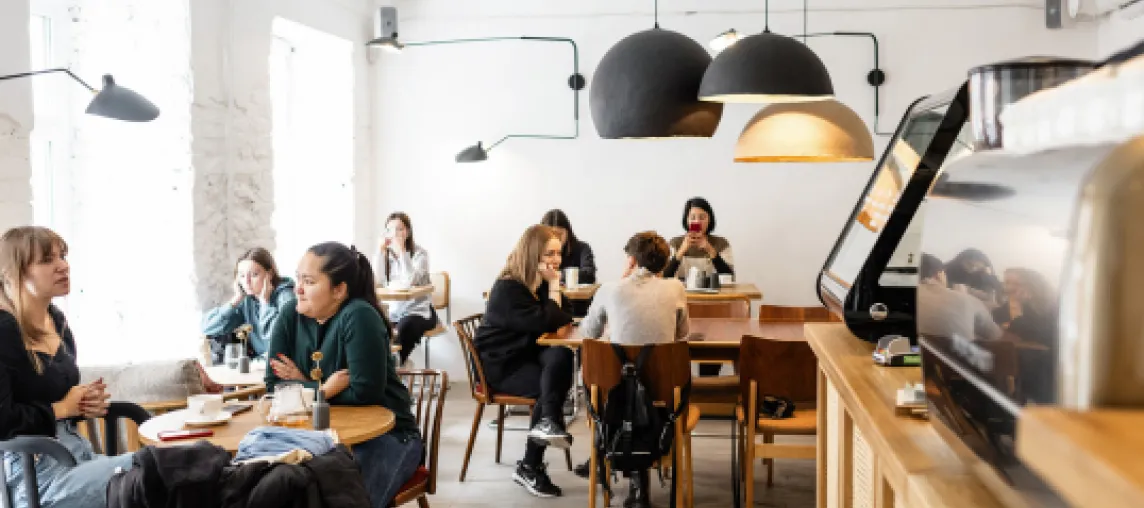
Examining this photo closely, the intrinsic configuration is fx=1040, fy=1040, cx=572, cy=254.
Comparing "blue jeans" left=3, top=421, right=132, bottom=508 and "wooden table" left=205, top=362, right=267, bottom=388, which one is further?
"wooden table" left=205, top=362, right=267, bottom=388

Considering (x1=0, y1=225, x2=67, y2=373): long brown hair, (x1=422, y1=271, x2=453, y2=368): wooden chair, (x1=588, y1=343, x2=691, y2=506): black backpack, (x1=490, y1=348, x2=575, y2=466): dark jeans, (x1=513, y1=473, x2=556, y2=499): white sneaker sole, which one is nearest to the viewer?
(x1=0, y1=225, x2=67, y2=373): long brown hair

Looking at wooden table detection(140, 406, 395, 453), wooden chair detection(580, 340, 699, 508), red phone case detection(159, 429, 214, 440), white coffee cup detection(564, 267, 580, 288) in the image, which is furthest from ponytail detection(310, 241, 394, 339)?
white coffee cup detection(564, 267, 580, 288)

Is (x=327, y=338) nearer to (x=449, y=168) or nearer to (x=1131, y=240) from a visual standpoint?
(x=1131, y=240)

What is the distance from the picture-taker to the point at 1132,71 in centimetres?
78

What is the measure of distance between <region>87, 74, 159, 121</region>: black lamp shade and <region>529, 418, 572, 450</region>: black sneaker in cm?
230

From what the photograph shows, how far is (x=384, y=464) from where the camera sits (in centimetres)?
369

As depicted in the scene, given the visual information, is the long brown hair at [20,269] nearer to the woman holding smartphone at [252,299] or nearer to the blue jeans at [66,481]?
the blue jeans at [66,481]

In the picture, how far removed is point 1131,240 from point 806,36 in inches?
305

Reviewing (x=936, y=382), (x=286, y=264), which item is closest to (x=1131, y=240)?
(x=936, y=382)

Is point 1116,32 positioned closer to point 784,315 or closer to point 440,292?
point 784,315

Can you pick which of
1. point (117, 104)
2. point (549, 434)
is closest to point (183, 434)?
point (117, 104)

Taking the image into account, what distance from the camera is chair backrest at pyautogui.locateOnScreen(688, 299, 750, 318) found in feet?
19.9

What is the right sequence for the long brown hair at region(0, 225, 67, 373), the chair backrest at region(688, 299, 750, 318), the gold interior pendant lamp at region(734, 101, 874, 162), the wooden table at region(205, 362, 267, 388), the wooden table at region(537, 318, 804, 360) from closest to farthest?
the long brown hair at region(0, 225, 67, 373)
the gold interior pendant lamp at region(734, 101, 874, 162)
the wooden table at region(205, 362, 267, 388)
the wooden table at region(537, 318, 804, 360)
the chair backrest at region(688, 299, 750, 318)

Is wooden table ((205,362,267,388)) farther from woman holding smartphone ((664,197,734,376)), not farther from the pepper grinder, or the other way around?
woman holding smartphone ((664,197,734,376))
